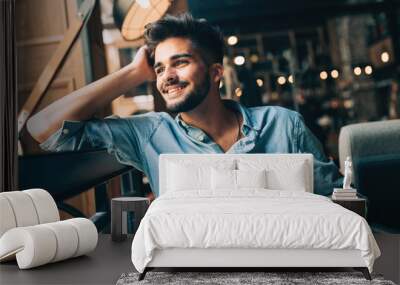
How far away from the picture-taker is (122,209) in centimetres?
630

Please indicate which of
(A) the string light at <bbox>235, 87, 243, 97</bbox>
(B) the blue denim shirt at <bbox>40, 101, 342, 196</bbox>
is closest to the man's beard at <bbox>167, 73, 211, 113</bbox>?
(B) the blue denim shirt at <bbox>40, 101, 342, 196</bbox>

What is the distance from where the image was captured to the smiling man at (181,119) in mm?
6684

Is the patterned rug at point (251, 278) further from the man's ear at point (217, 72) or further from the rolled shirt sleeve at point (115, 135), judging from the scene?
the man's ear at point (217, 72)

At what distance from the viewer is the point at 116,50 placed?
6848 millimetres

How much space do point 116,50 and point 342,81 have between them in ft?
7.79

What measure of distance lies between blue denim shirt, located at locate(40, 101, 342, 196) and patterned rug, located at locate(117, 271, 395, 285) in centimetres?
206

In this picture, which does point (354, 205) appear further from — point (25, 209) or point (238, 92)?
point (25, 209)

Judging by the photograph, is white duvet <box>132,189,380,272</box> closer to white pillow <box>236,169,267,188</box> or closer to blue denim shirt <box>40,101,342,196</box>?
white pillow <box>236,169,267,188</box>

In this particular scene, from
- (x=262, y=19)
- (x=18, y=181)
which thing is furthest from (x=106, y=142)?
(x=262, y=19)

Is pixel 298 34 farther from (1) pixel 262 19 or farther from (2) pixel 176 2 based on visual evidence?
(2) pixel 176 2

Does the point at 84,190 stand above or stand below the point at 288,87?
below

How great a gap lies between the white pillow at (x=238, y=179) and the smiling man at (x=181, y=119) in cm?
61

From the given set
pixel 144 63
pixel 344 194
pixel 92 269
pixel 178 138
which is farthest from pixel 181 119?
pixel 92 269

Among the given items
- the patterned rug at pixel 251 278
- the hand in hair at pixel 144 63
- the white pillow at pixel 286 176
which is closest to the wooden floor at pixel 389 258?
the patterned rug at pixel 251 278
